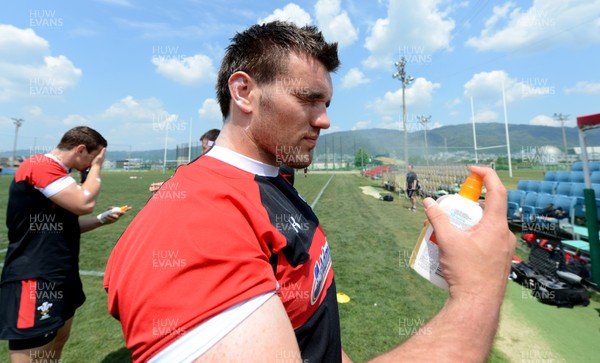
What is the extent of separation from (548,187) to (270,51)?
14.1 meters

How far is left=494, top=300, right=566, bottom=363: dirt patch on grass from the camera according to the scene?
3.44 meters

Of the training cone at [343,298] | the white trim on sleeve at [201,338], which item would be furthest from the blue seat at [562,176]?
the white trim on sleeve at [201,338]

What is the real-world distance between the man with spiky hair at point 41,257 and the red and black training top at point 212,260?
2.02 metres

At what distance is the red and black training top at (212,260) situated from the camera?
668mm

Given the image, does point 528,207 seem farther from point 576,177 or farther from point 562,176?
point 562,176

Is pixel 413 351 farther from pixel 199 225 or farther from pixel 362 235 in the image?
pixel 362 235

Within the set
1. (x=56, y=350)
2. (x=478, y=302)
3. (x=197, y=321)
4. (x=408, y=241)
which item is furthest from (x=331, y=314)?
(x=408, y=241)

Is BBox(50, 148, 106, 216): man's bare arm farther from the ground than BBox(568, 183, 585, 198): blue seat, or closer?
closer

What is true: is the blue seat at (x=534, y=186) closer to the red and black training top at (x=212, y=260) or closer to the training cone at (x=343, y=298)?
the training cone at (x=343, y=298)

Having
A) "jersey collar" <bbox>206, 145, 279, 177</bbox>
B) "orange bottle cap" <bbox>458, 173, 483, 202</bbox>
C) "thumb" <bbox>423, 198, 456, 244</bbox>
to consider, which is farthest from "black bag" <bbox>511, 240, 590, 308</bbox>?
"jersey collar" <bbox>206, 145, 279, 177</bbox>

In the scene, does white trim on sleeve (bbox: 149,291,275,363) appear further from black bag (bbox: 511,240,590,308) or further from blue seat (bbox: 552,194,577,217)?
blue seat (bbox: 552,194,577,217)

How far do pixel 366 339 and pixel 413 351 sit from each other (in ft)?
11.0

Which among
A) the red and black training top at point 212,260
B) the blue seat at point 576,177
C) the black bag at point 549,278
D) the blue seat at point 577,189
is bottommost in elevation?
the black bag at point 549,278

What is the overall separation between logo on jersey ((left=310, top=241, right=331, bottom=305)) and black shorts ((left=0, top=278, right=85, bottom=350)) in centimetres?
249
